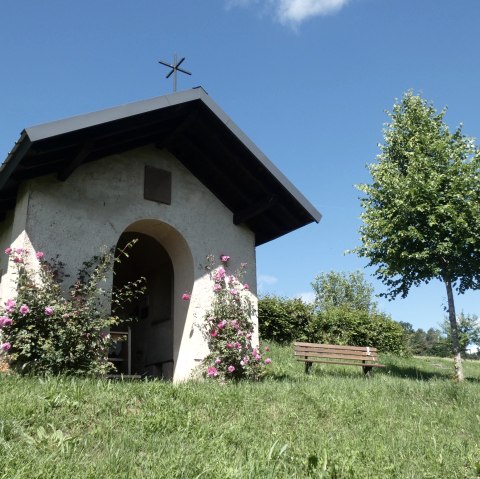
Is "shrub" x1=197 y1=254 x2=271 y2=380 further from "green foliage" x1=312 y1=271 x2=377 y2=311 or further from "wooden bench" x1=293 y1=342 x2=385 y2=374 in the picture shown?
"green foliage" x1=312 y1=271 x2=377 y2=311

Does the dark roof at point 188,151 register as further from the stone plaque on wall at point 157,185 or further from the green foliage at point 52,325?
the green foliage at point 52,325

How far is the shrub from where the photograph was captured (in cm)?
903

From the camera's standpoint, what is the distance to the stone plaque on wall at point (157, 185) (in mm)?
9562

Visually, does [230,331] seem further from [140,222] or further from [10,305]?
[10,305]

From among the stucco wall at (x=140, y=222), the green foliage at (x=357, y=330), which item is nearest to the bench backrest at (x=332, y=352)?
the stucco wall at (x=140, y=222)

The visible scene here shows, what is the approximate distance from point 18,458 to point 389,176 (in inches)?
501

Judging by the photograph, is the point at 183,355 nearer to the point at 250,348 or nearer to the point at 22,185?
the point at 250,348

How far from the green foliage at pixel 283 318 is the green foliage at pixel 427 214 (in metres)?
3.16

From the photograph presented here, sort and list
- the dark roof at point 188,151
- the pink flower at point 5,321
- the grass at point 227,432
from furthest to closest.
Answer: the dark roof at point 188,151 < the pink flower at point 5,321 < the grass at point 227,432

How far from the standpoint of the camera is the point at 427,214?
551 inches

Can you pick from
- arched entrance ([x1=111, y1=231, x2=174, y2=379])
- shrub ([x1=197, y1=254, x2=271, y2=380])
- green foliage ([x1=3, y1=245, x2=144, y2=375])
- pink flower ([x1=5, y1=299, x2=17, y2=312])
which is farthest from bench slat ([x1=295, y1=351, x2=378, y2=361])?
pink flower ([x1=5, y1=299, x2=17, y2=312])

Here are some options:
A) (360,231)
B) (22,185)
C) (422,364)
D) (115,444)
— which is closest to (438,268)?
(360,231)

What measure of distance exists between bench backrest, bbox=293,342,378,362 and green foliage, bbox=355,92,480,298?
334cm

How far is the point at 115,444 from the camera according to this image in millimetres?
4707
